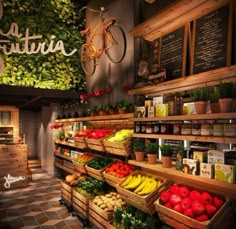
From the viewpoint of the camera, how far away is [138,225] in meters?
3.34

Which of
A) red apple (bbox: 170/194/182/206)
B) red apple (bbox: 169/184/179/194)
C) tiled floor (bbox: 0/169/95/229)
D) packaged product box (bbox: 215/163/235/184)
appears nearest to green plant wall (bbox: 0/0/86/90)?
tiled floor (bbox: 0/169/95/229)

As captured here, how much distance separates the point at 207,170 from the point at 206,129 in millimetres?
444

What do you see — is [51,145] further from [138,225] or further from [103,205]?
[138,225]

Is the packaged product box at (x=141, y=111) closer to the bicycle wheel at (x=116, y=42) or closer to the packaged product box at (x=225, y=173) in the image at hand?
the packaged product box at (x=225, y=173)

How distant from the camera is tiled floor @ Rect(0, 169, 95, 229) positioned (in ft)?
16.8

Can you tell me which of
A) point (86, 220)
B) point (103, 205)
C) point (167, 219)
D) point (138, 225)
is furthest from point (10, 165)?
point (167, 219)

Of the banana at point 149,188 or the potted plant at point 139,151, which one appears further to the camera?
the potted plant at point 139,151

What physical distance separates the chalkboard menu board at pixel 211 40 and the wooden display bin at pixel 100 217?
267cm

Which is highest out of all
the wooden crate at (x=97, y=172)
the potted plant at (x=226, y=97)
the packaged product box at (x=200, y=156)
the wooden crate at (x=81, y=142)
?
the potted plant at (x=226, y=97)

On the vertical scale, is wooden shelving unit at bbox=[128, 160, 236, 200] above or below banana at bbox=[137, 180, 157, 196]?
above

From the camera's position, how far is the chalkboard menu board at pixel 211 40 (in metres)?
2.86

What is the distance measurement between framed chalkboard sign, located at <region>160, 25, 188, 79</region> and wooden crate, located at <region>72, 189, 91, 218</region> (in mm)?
2985

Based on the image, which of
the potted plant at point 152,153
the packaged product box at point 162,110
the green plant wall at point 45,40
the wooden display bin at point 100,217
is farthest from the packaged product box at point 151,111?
the green plant wall at point 45,40

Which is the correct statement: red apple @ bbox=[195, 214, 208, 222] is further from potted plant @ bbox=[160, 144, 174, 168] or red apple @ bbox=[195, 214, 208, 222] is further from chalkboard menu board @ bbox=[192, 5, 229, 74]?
chalkboard menu board @ bbox=[192, 5, 229, 74]
